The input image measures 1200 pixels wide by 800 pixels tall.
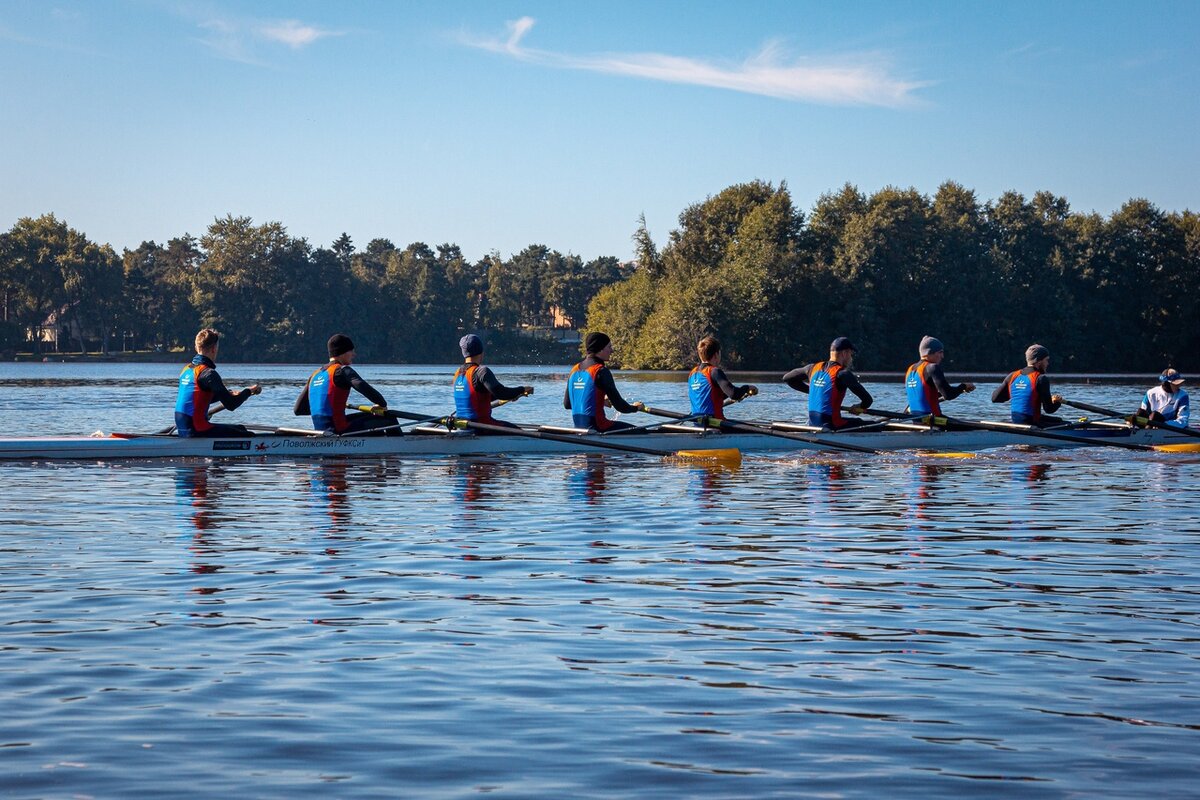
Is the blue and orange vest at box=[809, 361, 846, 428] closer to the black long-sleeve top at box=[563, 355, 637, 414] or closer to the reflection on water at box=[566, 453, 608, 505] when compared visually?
the black long-sleeve top at box=[563, 355, 637, 414]

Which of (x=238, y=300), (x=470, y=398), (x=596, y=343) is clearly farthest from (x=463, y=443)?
(x=238, y=300)

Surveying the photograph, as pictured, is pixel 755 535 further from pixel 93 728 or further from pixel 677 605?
pixel 93 728

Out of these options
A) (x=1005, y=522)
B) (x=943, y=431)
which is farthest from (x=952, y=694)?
(x=943, y=431)

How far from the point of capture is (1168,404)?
82.9 ft

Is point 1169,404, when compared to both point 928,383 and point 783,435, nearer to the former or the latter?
point 928,383

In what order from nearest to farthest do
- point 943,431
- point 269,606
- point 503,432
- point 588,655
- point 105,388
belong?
point 588,655
point 269,606
point 503,432
point 943,431
point 105,388

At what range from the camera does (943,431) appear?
2358cm

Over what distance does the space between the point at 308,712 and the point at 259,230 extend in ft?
486

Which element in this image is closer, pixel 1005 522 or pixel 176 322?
pixel 1005 522

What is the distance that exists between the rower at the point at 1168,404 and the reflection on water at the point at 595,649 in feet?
30.6

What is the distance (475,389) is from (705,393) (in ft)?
11.9

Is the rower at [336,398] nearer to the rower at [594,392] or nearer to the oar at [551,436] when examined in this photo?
the oar at [551,436]

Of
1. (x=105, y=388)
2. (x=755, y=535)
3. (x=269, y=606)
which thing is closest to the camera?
(x=269, y=606)

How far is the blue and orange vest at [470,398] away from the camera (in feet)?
72.1
